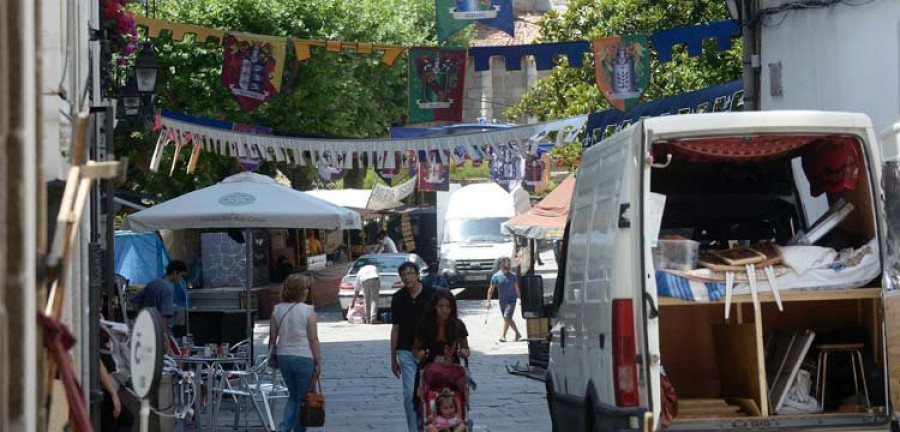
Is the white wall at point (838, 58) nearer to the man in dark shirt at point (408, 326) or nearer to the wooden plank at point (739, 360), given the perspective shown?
the wooden plank at point (739, 360)

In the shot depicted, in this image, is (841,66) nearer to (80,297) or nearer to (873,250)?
(873,250)

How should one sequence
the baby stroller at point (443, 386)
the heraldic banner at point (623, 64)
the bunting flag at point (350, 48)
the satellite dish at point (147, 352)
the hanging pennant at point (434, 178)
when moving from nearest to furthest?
the satellite dish at point (147, 352) → the baby stroller at point (443, 386) → the bunting flag at point (350, 48) → the heraldic banner at point (623, 64) → the hanging pennant at point (434, 178)

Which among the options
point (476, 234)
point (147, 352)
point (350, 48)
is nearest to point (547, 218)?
point (350, 48)

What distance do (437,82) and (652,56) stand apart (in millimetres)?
5567

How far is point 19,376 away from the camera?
4.58m

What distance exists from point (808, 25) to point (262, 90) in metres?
9.12

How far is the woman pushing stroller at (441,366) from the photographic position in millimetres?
11445

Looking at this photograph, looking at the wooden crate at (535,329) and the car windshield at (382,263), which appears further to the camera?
the car windshield at (382,263)

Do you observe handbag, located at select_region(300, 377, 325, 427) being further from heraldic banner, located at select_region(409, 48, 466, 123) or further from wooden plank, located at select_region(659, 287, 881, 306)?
heraldic banner, located at select_region(409, 48, 466, 123)

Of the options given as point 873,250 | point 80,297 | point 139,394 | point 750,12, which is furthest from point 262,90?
point 139,394

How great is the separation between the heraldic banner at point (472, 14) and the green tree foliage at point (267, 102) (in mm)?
13268

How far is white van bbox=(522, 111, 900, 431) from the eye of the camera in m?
7.83

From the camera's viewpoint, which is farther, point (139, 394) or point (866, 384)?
point (866, 384)

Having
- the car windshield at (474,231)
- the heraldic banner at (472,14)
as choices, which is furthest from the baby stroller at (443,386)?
the car windshield at (474,231)
